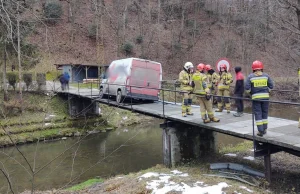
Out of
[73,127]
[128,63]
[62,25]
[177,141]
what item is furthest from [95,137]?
[62,25]

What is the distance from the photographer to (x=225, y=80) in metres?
10.6

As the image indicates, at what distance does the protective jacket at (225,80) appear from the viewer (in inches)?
416

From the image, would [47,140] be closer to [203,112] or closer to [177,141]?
[177,141]

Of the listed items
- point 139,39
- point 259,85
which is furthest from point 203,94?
point 139,39

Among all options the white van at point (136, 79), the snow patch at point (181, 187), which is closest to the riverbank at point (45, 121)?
the white van at point (136, 79)

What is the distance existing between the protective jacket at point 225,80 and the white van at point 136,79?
15.4 ft

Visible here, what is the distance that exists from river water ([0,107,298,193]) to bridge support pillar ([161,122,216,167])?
4.64ft

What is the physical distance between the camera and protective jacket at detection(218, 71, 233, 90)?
1057cm

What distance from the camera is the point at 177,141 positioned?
10.8 meters

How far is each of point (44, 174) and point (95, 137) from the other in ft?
24.2

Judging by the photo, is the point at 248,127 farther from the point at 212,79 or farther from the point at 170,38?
the point at 170,38

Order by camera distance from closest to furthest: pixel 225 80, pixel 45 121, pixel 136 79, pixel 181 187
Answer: pixel 181 187 → pixel 225 80 → pixel 136 79 → pixel 45 121

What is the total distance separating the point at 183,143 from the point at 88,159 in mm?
5349

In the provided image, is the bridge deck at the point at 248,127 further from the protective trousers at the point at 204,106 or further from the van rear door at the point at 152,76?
the van rear door at the point at 152,76
